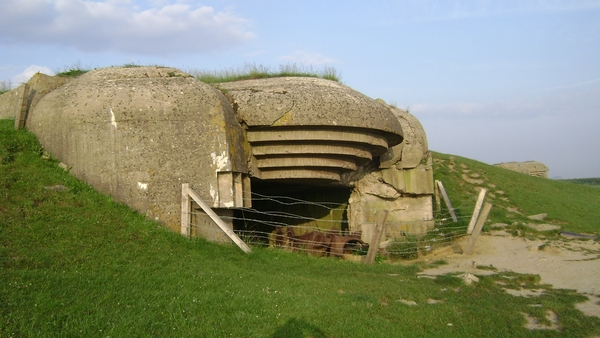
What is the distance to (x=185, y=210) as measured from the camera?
776cm

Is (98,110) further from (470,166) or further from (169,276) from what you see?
(470,166)

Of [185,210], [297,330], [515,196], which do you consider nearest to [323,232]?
[185,210]

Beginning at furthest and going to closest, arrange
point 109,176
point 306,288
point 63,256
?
point 109,176
point 306,288
point 63,256

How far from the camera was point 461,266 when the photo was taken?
29.9 feet

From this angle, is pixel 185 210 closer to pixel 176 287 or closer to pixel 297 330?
pixel 176 287

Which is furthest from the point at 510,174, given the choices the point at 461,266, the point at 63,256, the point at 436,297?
the point at 63,256

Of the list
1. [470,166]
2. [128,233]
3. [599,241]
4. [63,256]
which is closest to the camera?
[63,256]

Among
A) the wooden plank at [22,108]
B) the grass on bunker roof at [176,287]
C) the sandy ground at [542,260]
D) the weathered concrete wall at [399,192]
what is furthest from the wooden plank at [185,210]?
the weathered concrete wall at [399,192]

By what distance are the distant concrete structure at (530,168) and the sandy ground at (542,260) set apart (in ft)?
38.4

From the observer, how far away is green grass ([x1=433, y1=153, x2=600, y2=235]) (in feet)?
45.3

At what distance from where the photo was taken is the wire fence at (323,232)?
8.59m

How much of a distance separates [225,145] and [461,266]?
166 inches

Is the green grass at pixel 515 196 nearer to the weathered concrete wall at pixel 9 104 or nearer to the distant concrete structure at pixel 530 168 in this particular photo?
the distant concrete structure at pixel 530 168

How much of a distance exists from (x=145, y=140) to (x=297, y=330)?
3.98m
